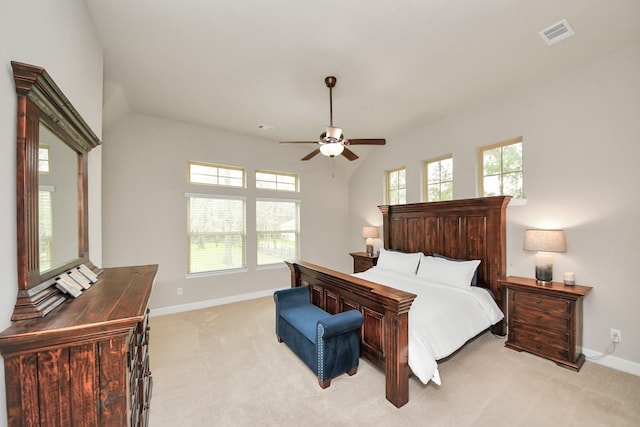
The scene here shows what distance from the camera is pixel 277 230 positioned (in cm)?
532

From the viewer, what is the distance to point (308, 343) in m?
2.49

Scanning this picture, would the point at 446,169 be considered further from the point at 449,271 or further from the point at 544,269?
the point at 544,269

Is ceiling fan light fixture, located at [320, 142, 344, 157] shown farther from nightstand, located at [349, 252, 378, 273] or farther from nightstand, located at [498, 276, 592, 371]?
nightstand, located at [349, 252, 378, 273]

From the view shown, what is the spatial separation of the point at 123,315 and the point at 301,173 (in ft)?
15.2

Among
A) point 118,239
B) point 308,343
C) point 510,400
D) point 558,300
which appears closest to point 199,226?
point 118,239

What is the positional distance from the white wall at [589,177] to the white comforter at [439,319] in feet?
2.76

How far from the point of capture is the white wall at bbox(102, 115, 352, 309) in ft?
12.6

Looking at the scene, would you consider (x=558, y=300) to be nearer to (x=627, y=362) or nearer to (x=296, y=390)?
(x=627, y=362)

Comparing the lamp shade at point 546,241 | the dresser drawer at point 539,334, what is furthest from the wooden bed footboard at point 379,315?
the lamp shade at point 546,241

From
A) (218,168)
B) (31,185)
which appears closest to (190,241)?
(218,168)

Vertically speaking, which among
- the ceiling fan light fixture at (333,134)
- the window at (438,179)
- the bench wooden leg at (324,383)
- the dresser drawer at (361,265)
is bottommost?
the bench wooden leg at (324,383)

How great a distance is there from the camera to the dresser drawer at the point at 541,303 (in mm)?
2617

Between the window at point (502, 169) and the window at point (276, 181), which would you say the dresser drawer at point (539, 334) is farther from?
the window at point (276, 181)

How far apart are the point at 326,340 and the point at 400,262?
2107mm
